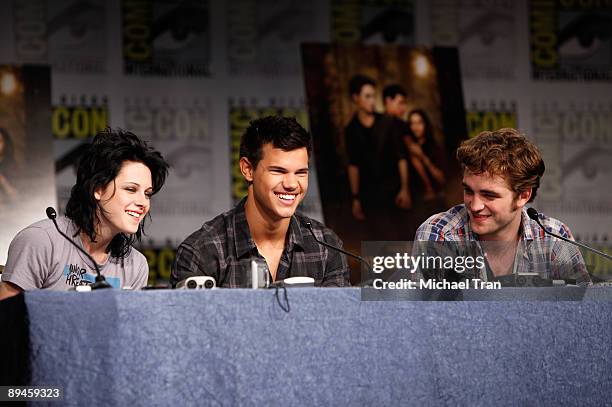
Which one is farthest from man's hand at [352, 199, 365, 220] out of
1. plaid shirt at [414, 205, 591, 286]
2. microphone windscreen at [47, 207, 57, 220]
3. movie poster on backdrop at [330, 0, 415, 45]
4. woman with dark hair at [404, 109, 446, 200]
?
microphone windscreen at [47, 207, 57, 220]

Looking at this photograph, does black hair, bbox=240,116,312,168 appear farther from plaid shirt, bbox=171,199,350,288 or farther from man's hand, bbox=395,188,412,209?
man's hand, bbox=395,188,412,209

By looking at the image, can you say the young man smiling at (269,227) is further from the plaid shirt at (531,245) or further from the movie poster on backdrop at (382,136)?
the movie poster on backdrop at (382,136)

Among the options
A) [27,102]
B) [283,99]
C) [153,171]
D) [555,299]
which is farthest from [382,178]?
[555,299]

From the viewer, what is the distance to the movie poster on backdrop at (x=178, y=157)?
488 centimetres

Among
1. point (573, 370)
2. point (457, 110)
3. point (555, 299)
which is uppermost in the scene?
point (457, 110)

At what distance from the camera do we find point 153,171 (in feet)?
9.57

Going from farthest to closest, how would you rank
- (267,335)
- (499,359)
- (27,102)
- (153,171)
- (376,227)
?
(376,227)
(27,102)
(153,171)
(499,359)
(267,335)

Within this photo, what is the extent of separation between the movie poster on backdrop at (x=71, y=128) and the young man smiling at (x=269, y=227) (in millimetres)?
1947

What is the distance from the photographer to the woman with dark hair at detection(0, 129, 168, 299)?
275cm

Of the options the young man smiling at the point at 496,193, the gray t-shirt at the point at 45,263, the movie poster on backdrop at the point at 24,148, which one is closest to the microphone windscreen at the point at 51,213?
the gray t-shirt at the point at 45,263

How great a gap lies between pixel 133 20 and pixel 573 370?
336 cm

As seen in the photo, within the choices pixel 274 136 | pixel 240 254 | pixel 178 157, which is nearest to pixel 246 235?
pixel 240 254

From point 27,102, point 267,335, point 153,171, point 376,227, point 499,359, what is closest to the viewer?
point 267,335

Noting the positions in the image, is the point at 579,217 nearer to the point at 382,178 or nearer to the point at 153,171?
the point at 382,178
